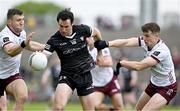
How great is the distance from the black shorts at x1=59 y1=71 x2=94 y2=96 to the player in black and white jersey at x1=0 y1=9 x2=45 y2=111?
84 cm

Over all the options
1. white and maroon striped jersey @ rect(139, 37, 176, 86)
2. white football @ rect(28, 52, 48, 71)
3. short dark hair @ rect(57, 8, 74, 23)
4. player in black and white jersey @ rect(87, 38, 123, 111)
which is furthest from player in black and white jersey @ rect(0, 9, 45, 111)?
player in black and white jersey @ rect(87, 38, 123, 111)

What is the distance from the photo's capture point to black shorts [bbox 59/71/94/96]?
1635 centimetres

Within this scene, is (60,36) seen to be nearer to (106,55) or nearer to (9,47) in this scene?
A: (9,47)

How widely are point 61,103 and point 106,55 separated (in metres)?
3.91

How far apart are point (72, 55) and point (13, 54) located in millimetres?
1294

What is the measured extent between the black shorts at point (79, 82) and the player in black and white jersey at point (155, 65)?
0.80 m

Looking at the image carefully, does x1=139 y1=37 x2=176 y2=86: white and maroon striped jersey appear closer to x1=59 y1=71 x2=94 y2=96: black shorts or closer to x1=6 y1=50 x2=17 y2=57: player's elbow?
x1=59 y1=71 x2=94 y2=96: black shorts

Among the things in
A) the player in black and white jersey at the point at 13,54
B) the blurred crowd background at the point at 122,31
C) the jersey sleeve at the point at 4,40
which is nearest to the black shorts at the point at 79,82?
the player in black and white jersey at the point at 13,54

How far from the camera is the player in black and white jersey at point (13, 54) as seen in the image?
53.1ft

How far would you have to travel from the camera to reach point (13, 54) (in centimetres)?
1606

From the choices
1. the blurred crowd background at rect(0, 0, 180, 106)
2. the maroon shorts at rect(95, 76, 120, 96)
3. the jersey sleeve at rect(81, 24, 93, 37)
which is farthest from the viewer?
the blurred crowd background at rect(0, 0, 180, 106)

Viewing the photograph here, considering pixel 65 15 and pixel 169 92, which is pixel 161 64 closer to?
pixel 169 92

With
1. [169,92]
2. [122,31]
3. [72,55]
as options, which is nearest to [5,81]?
[72,55]

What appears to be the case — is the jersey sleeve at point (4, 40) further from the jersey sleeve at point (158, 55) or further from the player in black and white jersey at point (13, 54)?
the jersey sleeve at point (158, 55)
